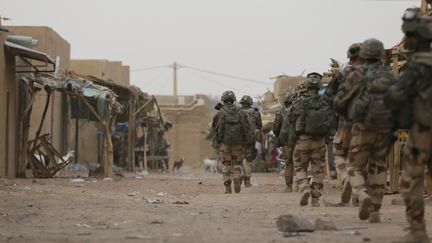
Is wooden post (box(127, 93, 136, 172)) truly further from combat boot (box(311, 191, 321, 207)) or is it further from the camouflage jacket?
the camouflage jacket

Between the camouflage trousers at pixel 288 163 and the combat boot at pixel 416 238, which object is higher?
the camouflage trousers at pixel 288 163

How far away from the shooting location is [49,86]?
21.1 meters

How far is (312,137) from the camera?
11719mm

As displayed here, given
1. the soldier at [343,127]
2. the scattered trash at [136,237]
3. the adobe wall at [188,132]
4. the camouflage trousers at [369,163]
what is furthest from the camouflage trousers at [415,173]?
the adobe wall at [188,132]

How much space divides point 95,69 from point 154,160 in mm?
5197

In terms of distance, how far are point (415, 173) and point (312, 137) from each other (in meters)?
5.08

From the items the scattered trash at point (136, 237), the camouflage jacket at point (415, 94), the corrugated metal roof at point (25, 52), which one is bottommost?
the scattered trash at point (136, 237)

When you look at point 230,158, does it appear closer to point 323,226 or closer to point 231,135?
point 231,135

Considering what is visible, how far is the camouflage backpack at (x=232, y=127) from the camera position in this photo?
15.4 meters

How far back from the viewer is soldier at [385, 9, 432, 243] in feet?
21.5

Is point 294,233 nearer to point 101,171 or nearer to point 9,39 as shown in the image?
point 9,39

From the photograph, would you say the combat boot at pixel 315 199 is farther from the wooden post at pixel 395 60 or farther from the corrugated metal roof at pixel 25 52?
the corrugated metal roof at pixel 25 52

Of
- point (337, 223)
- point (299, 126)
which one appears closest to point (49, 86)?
point (299, 126)

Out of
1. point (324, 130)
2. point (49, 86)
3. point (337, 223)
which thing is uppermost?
point (49, 86)
